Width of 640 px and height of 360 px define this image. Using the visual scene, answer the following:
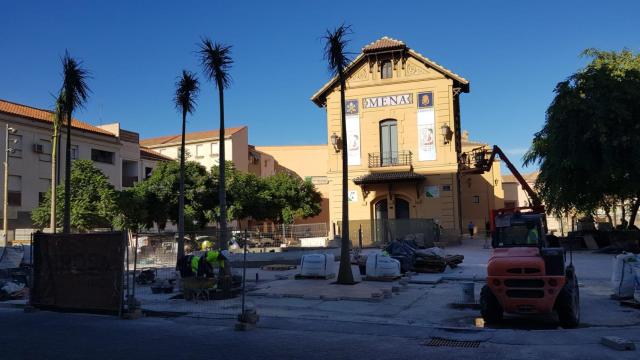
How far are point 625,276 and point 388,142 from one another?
2450 centimetres

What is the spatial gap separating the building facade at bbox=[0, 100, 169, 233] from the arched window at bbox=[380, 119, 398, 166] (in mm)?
22049

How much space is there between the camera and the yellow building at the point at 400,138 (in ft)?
114

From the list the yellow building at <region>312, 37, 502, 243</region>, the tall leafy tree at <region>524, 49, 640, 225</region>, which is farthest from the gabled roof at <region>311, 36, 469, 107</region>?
the tall leafy tree at <region>524, 49, 640, 225</region>

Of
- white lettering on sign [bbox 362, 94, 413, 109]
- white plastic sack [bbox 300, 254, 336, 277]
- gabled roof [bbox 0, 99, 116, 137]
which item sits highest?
gabled roof [bbox 0, 99, 116, 137]

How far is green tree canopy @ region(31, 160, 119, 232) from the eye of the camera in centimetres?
3416

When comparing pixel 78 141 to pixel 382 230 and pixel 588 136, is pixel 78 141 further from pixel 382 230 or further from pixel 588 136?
pixel 588 136

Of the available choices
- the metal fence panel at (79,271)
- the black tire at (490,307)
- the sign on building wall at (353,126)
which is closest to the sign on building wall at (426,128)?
the sign on building wall at (353,126)

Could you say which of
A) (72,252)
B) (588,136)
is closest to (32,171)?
(72,252)

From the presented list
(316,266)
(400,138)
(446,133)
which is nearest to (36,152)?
(400,138)

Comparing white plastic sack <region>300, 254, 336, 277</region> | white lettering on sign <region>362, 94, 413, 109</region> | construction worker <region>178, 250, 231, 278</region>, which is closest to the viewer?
construction worker <region>178, 250, 231, 278</region>

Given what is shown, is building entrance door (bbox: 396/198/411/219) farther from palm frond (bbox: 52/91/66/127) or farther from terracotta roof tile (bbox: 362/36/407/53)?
palm frond (bbox: 52/91/66/127)

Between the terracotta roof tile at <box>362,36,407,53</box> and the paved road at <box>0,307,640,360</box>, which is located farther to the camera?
the terracotta roof tile at <box>362,36,407,53</box>

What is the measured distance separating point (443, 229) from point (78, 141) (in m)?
30.7

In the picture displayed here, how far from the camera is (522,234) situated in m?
11.0
